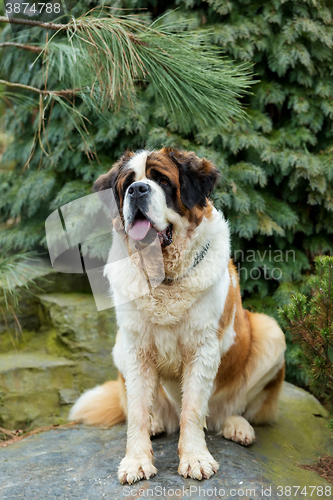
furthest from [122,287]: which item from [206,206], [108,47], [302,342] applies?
[108,47]

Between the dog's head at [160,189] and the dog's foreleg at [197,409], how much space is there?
2.12 ft

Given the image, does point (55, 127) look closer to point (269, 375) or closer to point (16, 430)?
point (16, 430)

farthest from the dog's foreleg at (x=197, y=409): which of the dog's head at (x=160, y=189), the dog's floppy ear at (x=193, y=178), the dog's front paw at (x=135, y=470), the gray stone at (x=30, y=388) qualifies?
the gray stone at (x=30, y=388)

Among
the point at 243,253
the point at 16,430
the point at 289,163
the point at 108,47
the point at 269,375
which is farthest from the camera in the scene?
the point at 243,253

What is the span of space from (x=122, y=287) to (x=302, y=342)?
1121mm

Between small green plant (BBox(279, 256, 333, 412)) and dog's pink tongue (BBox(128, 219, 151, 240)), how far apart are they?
3.25 ft

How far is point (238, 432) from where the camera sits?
9.35 feet

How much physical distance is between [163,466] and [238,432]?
60 cm

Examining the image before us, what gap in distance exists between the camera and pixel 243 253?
4449mm

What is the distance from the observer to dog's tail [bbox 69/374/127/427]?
3348 millimetres

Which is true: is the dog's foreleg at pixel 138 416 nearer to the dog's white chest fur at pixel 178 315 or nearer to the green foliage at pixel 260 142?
the dog's white chest fur at pixel 178 315

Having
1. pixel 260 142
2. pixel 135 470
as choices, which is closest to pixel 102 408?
pixel 135 470

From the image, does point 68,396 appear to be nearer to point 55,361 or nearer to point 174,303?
point 55,361

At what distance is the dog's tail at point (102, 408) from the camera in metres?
3.35
